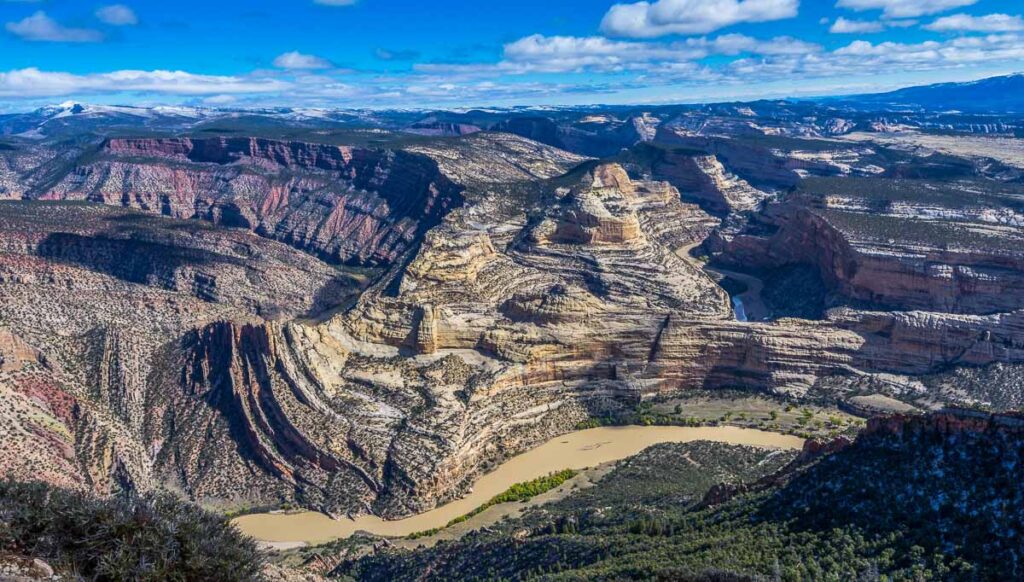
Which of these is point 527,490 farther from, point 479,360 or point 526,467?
point 479,360

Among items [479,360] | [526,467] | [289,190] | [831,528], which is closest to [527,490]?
[526,467]

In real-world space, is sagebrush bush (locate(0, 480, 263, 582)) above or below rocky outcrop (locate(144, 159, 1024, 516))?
above

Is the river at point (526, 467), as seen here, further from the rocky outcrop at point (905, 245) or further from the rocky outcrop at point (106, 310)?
the rocky outcrop at point (905, 245)

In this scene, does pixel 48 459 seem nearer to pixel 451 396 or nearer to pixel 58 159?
pixel 451 396

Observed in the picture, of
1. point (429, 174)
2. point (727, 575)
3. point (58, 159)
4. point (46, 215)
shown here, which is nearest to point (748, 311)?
point (429, 174)

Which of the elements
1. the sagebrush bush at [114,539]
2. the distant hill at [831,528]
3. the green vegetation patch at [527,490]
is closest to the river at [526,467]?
the green vegetation patch at [527,490]

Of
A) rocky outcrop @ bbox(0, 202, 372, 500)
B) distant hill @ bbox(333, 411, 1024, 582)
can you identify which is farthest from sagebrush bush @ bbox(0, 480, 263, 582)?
rocky outcrop @ bbox(0, 202, 372, 500)

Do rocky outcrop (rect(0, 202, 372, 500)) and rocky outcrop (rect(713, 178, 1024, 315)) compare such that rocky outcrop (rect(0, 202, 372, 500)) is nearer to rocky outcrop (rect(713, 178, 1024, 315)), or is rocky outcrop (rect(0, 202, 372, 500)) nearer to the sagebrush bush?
the sagebrush bush
